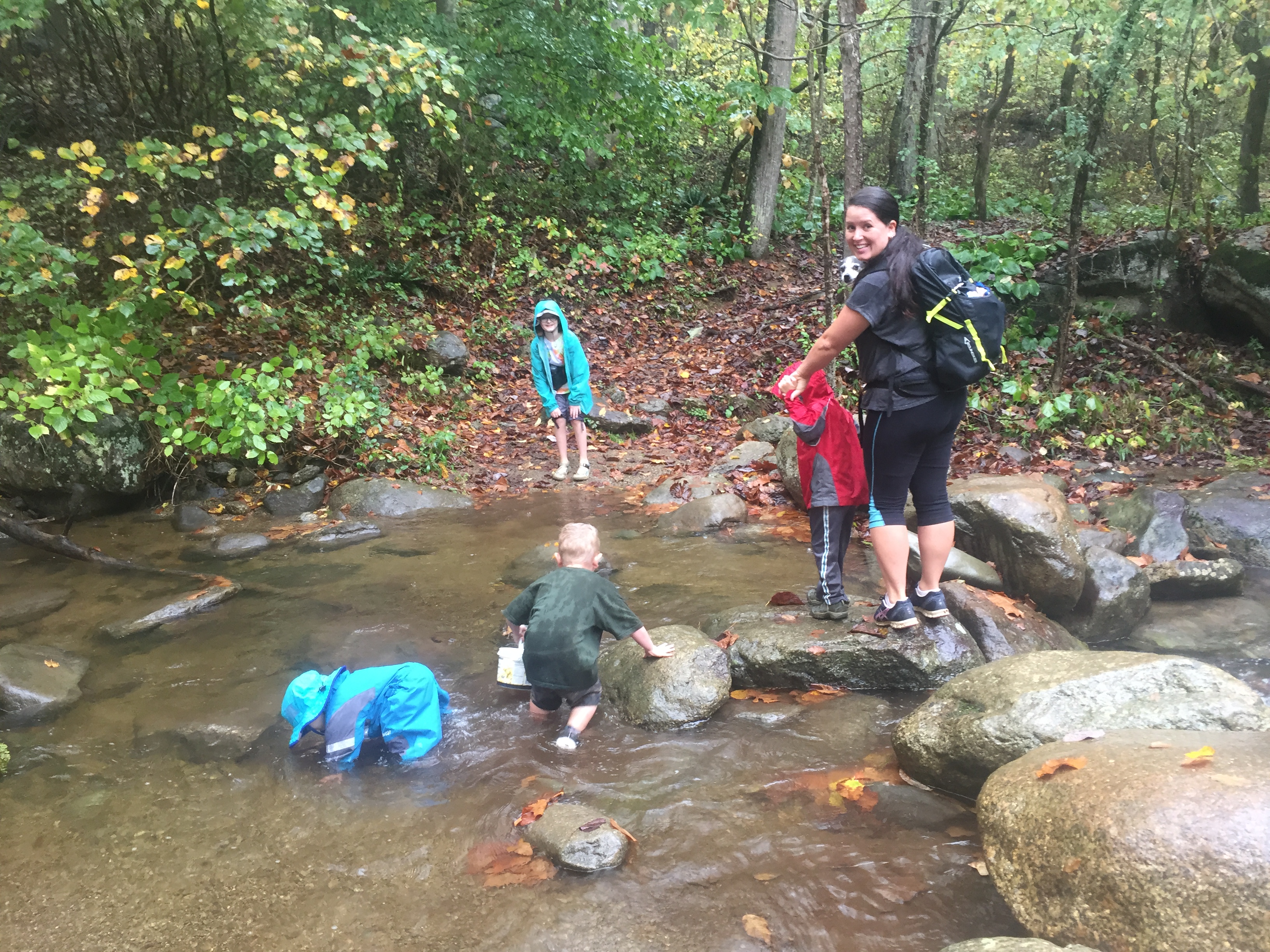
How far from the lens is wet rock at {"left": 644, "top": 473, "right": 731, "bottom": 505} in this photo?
25.2 feet

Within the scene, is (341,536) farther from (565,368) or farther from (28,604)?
(565,368)

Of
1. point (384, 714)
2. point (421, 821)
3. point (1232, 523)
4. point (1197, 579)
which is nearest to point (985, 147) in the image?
point (1232, 523)

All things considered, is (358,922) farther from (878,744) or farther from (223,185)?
(223,185)

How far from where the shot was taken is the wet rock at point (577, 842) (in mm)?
2863

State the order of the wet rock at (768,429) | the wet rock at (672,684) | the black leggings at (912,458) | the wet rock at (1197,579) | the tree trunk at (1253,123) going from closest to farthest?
the black leggings at (912,458), the wet rock at (672,684), the wet rock at (1197,579), the wet rock at (768,429), the tree trunk at (1253,123)

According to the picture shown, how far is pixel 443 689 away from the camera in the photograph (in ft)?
13.8

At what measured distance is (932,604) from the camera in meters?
4.07

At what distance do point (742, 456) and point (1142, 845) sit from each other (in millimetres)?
6389

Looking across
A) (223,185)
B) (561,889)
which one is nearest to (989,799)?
(561,889)

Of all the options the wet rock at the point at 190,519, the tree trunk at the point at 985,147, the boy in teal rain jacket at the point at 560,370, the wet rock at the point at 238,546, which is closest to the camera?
the wet rock at the point at 238,546

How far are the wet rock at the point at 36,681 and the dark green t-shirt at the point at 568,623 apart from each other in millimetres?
2535

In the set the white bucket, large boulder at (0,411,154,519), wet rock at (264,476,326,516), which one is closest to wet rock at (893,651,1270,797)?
the white bucket

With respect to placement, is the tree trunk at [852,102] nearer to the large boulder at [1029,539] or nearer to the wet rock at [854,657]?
the large boulder at [1029,539]

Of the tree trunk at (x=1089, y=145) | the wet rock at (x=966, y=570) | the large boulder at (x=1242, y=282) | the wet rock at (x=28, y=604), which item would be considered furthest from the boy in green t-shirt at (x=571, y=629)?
the large boulder at (x=1242, y=282)
